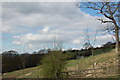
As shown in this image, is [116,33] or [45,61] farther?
[116,33]

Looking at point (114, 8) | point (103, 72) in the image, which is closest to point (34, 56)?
point (114, 8)

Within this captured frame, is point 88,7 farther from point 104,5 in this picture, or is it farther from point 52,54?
point 52,54

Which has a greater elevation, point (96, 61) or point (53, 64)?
point (53, 64)

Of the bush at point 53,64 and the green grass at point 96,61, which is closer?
the bush at point 53,64

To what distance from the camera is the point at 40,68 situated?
44.1 feet

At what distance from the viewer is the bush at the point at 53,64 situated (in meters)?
12.8

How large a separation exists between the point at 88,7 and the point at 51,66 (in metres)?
10.0

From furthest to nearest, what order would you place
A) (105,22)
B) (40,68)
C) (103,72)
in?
(105,22), (40,68), (103,72)

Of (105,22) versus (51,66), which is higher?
(105,22)

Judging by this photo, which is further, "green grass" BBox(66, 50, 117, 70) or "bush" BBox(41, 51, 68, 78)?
"green grass" BBox(66, 50, 117, 70)

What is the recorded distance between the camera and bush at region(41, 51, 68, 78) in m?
12.8

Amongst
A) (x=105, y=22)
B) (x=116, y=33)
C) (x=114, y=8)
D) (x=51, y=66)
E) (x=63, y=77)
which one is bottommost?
(x=63, y=77)

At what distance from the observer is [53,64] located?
12.8m

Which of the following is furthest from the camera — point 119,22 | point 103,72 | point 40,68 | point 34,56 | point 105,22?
point 34,56
